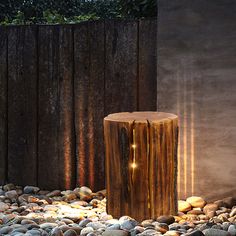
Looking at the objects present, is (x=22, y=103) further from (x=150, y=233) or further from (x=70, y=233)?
(x=150, y=233)

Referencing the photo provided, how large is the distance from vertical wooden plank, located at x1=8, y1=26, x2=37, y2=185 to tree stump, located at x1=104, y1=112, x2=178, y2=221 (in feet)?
3.51

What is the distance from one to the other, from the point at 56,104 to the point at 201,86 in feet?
3.95

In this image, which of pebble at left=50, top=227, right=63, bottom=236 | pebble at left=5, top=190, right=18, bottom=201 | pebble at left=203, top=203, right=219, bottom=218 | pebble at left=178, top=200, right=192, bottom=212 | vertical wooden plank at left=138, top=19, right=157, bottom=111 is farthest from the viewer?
pebble at left=5, top=190, right=18, bottom=201

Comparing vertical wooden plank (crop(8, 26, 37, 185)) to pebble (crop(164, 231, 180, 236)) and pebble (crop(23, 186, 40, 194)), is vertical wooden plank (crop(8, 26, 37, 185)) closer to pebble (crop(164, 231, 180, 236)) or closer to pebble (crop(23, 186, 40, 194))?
pebble (crop(23, 186, 40, 194))

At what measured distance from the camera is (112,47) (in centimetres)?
395

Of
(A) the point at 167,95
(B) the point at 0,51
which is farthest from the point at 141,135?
(B) the point at 0,51

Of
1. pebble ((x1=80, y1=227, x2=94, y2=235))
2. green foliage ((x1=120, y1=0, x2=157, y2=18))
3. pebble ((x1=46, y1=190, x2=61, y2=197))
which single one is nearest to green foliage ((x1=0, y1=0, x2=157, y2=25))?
green foliage ((x1=120, y1=0, x2=157, y2=18))

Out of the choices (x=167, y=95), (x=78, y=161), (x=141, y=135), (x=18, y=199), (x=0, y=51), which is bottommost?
(x=18, y=199)

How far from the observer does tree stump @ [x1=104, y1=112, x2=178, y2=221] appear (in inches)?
126

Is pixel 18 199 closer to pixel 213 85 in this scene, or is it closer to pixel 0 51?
pixel 0 51

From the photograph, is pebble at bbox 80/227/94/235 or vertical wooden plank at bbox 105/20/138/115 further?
vertical wooden plank at bbox 105/20/138/115

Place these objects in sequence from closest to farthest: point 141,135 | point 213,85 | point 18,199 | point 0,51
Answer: point 141,135 < point 213,85 < point 18,199 < point 0,51

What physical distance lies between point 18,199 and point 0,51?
1.27 meters

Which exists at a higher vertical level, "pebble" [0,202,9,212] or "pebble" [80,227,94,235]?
"pebble" [80,227,94,235]
